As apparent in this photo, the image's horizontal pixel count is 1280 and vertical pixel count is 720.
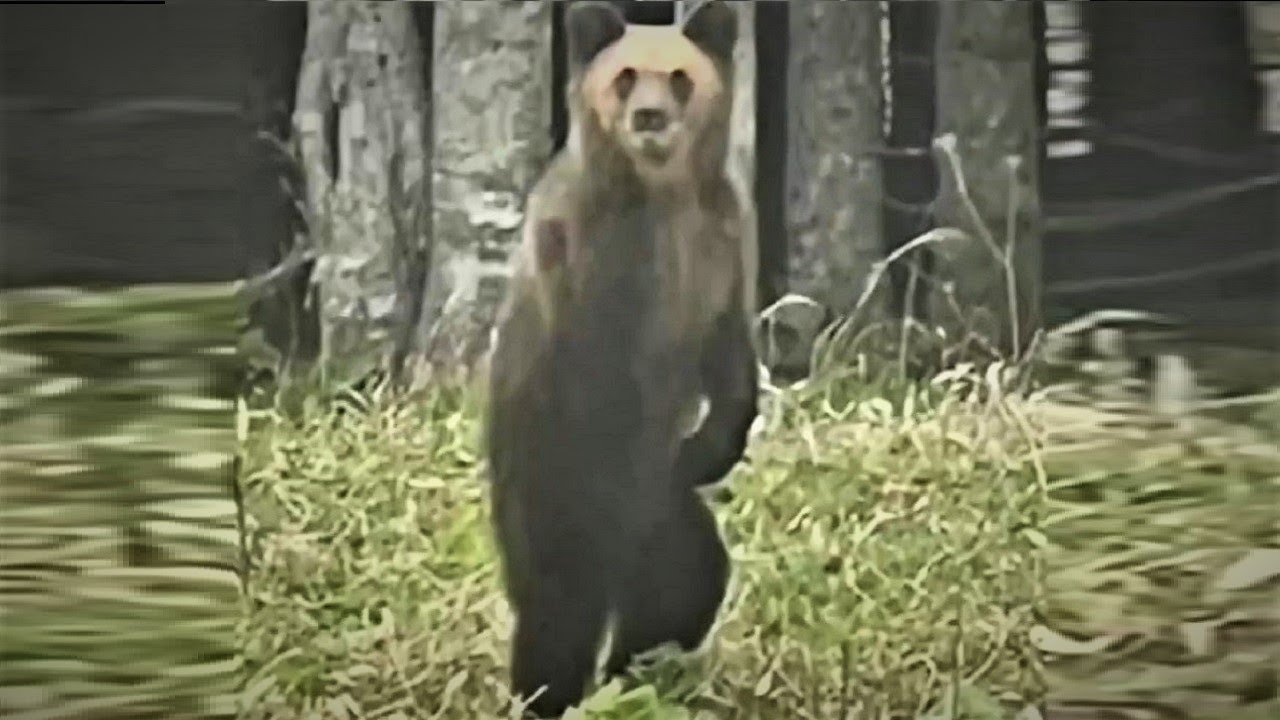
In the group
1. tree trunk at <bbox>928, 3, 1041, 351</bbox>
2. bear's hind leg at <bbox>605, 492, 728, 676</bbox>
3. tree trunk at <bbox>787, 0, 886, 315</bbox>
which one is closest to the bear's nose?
tree trunk at <bbox>787, 0, 886, 315</bbox>

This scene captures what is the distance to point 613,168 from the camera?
1590mm

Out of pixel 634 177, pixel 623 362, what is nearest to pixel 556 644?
pixel 623 362

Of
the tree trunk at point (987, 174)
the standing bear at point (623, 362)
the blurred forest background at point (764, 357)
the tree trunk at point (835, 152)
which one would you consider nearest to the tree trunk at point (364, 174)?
the blurred forest background at point (764, 357)

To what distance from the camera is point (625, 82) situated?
1.58 metres

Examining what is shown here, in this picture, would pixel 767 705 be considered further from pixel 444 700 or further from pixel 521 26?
pixel 521 26

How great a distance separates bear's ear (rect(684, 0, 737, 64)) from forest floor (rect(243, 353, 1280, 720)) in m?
0.34

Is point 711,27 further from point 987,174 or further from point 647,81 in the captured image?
point 987,174

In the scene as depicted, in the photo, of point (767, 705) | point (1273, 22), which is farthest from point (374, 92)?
point (1273, 22)

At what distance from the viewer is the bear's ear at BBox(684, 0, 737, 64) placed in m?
1.58

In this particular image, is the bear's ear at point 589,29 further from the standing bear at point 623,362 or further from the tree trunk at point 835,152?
the tree trunk at point 835,152

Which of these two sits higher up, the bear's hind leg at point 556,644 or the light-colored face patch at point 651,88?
the light-colored face patch at point 651,88

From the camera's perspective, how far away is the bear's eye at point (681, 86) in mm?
1576

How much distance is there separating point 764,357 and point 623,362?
137 millimetres

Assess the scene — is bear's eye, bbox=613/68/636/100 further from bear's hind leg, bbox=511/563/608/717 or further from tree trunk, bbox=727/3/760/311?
bear's hind leg, bbox=511/563/608/717
